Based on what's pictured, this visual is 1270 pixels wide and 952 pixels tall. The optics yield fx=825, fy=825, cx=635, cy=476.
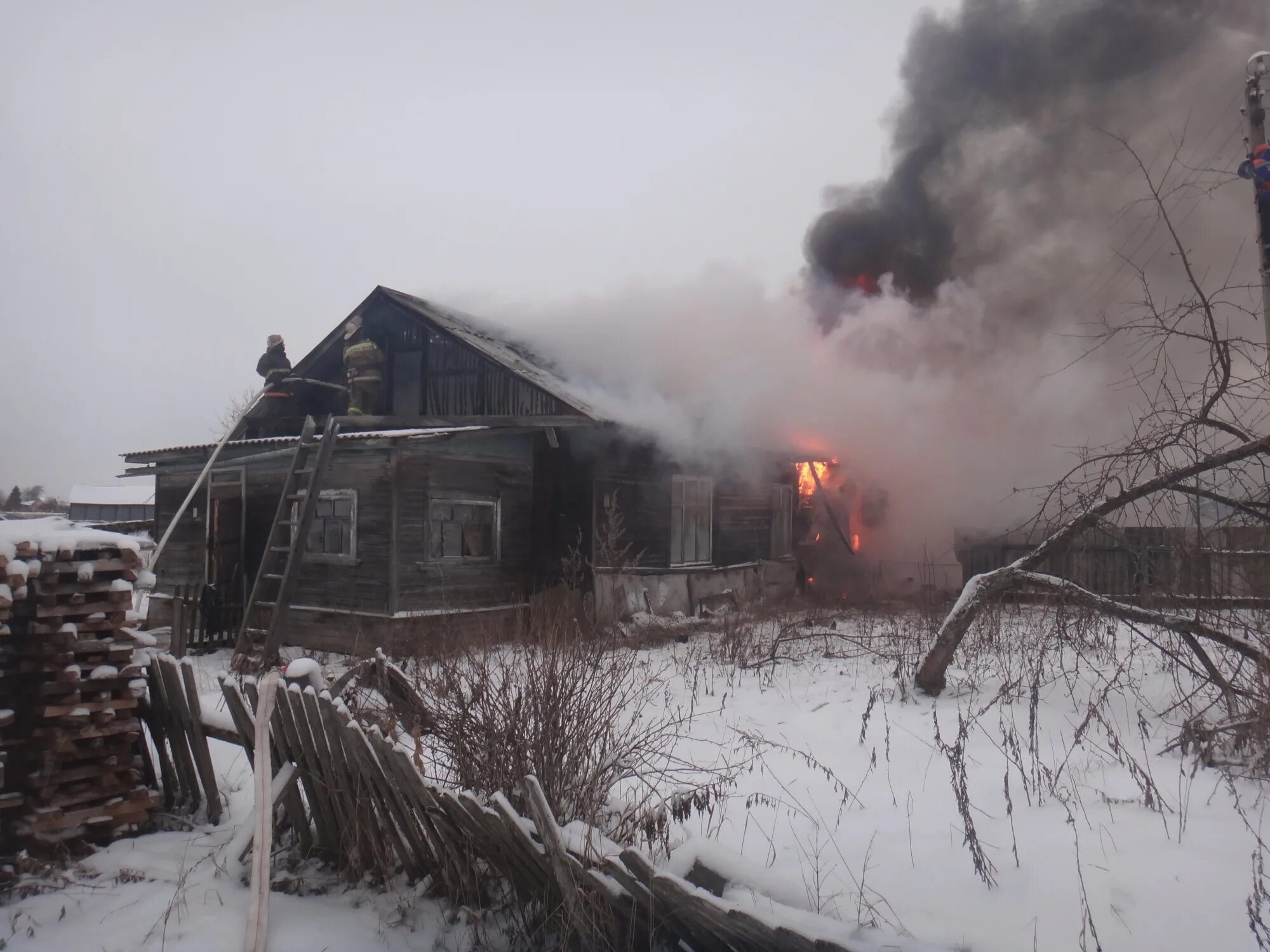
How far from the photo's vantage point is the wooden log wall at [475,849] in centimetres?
287

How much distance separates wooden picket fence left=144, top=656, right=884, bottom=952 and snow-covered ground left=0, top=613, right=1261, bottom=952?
0.69 ft

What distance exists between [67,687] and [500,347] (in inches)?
437

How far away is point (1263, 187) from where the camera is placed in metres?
5.55

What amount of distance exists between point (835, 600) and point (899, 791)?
11.5 meters

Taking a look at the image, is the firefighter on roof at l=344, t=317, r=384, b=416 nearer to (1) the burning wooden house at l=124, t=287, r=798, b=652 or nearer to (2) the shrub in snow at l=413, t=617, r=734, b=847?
(1) the burning wooden house at l=124, t=287, r=798, b=652

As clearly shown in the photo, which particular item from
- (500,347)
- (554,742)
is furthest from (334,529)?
(554,742)

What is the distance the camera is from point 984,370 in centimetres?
1895

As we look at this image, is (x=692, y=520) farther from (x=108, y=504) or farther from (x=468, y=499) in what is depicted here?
(x=108, y=504)

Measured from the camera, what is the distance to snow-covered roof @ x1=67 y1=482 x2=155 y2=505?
157 ft

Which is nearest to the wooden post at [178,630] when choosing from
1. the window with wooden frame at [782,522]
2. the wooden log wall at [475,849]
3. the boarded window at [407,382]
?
the boarded window at [407,382]

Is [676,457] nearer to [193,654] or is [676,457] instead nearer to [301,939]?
[193,654]

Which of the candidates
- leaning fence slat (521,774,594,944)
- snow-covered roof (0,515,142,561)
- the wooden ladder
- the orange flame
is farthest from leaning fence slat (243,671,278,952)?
the orange flame

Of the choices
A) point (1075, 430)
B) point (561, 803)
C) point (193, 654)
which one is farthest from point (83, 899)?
point (1075, 430)

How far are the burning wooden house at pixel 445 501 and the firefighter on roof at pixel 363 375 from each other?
1.01 feet
